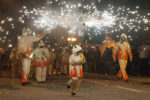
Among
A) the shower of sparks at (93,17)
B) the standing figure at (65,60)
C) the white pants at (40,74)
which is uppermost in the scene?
the shower of sparks at (93,17)

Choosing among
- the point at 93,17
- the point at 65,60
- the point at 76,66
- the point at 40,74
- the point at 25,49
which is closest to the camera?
the point at 76,66

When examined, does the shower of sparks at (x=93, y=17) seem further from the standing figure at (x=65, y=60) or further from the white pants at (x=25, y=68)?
the white pants at (x=25, y=68)

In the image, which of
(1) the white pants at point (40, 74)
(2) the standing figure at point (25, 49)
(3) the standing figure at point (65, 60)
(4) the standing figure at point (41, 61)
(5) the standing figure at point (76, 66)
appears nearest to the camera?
(5) the standing figure at point (76, 66)

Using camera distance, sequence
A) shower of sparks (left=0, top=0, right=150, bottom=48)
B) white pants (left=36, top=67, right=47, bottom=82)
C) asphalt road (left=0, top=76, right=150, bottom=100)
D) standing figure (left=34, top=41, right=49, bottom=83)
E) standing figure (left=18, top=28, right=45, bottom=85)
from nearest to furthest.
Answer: asphalt road (left=0, top=76, right=150, bottom=100), standing figure (left=18, top=28, right=45, bottom=85), white pants (left=36, top=67, right=47, bottom=82), standing figure (left=34, top=41, right=49, bottom=83), shower of sparks (left=0, top=0, right=150, bottom=48)

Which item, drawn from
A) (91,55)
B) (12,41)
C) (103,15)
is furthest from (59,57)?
(12,41)

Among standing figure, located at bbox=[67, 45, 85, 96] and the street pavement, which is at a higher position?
standing figure, located at bbox=[67, 45, 85, 96]

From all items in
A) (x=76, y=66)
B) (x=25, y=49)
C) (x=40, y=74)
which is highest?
(x=25, y=49)

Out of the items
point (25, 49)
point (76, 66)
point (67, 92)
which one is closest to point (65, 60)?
point (25, 49)

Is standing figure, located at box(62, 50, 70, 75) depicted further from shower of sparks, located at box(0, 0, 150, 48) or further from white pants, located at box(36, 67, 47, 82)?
white pants, located at box(36, 67, 47, 82)

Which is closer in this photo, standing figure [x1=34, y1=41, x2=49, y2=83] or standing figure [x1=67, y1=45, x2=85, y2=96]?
standing figure [x1=67, y1=45, x2=85, y2=96]

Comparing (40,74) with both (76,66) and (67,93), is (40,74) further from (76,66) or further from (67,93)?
(76,66)

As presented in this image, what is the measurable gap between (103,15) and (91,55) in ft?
12.3

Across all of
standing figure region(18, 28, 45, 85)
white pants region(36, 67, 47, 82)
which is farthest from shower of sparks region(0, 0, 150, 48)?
standing figure region(18, 28, 45, 85)

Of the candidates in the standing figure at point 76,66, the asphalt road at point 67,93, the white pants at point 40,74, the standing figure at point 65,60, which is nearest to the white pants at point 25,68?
the asphalt road at point 67,93
